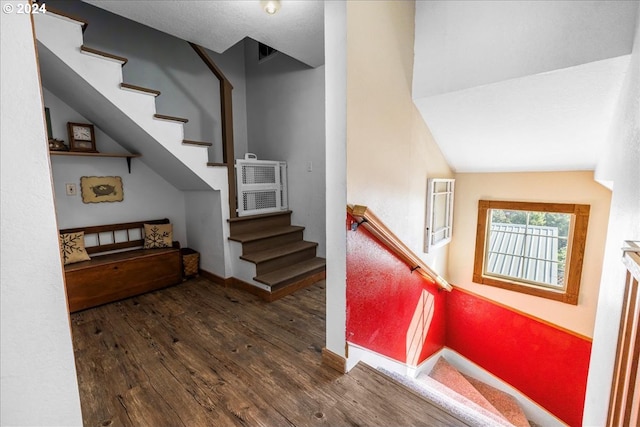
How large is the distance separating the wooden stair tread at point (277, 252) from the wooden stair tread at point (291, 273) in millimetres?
159

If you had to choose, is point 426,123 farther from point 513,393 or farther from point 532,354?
point 513,393

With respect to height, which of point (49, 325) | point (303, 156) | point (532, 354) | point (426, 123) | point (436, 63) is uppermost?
point (436, 63)

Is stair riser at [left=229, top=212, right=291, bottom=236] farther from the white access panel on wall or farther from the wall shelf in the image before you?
the wall shelf

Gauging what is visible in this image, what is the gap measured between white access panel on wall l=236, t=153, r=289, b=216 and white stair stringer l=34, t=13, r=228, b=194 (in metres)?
0.24

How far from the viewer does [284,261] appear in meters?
2.96

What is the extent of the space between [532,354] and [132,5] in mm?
4835

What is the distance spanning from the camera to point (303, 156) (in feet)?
11.0

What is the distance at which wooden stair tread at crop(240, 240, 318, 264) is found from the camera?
2715 mm

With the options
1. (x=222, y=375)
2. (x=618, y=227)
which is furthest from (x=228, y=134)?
(x=618, y=227)

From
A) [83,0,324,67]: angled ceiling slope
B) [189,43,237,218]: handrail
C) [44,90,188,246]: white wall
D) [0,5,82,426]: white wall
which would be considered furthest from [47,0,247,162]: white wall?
[0,5,82,426]: white wall

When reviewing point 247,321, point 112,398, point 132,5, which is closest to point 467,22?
point 132,5

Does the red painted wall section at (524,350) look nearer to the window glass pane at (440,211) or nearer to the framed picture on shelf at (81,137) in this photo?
the window glass pane at (440,211)

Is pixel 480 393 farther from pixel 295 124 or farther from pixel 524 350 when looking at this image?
pixel 295 124

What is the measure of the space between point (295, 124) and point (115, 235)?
239 cm
